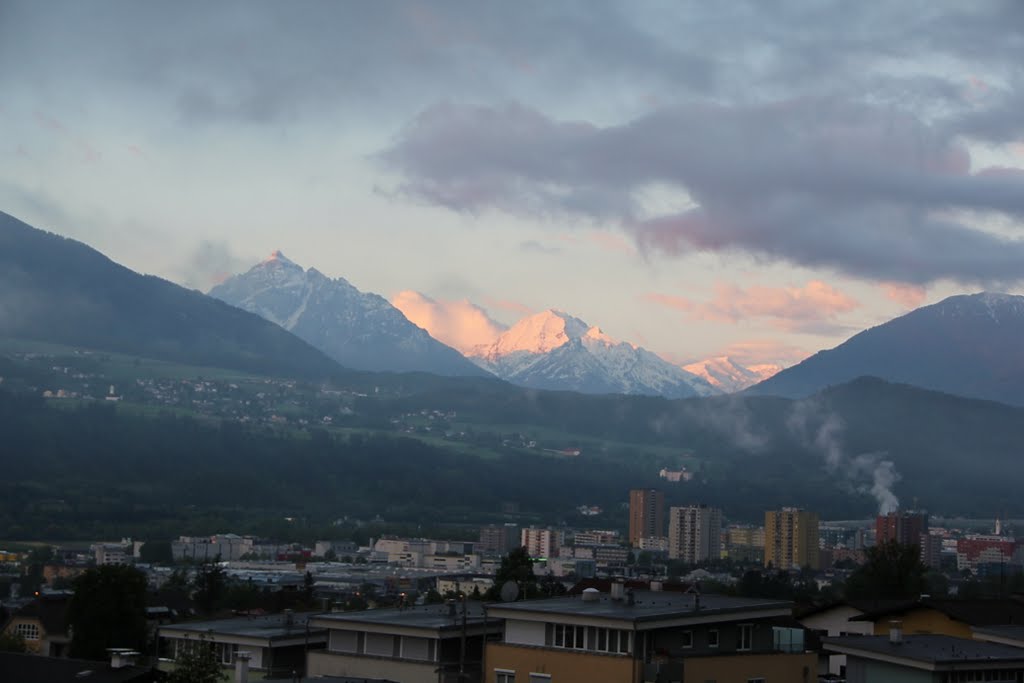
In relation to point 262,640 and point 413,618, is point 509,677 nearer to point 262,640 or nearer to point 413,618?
point 413,618

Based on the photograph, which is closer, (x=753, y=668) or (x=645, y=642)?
(x=645, y=642)

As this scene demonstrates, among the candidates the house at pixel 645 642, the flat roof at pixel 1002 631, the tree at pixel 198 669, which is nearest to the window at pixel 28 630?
the tree at pixel 198 669

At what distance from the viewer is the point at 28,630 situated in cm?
5553

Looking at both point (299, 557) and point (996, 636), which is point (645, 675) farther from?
point (299, 557)

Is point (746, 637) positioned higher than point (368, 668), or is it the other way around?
point (746, 637)

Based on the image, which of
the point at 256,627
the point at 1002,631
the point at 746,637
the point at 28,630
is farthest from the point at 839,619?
the point at 28,630

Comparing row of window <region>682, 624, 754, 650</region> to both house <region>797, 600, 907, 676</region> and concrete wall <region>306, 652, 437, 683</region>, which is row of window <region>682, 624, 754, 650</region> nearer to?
concrete wall <region>306, 652, 437, 683</region>

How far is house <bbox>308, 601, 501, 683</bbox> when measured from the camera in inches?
1235

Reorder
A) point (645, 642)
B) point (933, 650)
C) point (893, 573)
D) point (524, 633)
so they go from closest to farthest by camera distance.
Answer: point (645, 642) < point (933, 650) < point (524, 633) < point (893, 573)

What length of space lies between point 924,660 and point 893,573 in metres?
39.4

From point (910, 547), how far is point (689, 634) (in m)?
42.9

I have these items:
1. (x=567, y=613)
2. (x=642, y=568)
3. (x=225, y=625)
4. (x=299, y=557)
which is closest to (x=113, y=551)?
(x=299, y=557)

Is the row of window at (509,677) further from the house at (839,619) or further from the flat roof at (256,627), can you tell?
the house at (839,619)

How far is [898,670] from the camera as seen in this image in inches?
1099
